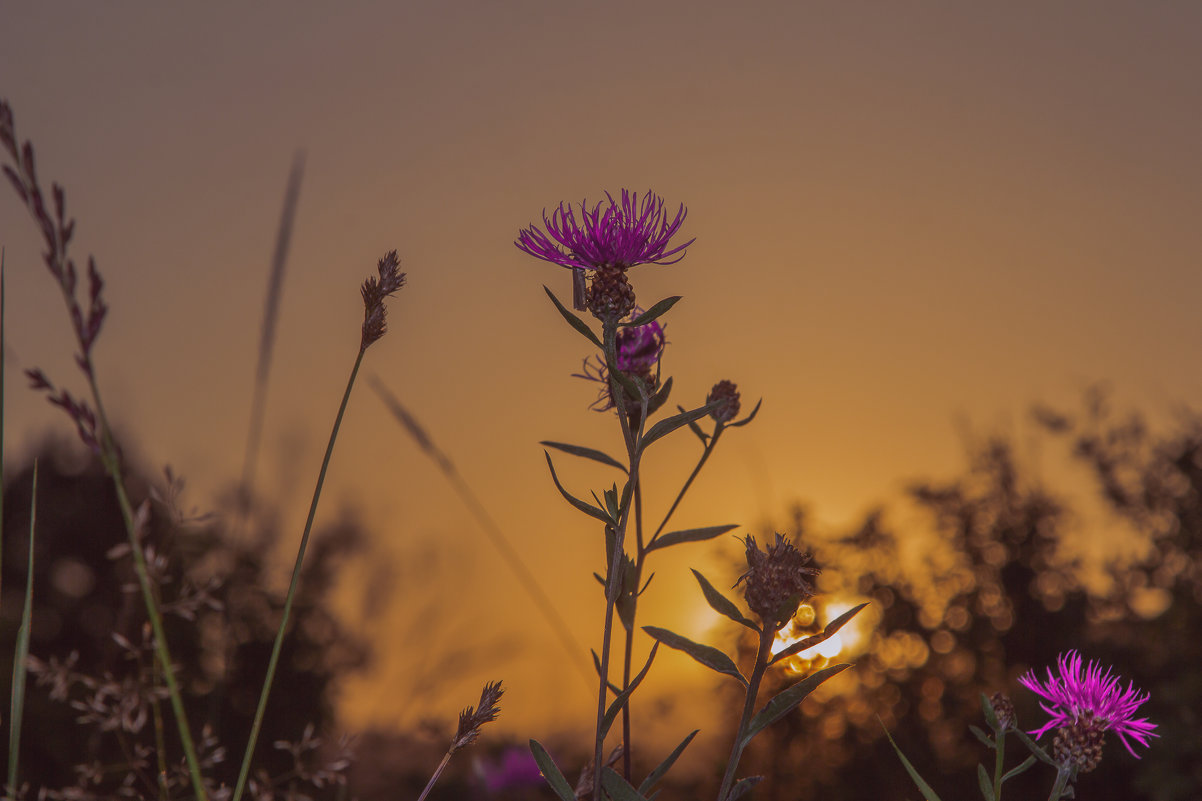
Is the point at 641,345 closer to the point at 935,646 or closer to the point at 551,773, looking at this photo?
the point at 551,773

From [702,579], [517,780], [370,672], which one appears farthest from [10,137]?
[370,672]

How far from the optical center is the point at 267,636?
7.78m

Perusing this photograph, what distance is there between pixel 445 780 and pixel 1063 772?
9477mm

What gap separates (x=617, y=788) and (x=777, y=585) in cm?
32

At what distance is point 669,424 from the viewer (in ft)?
4.51

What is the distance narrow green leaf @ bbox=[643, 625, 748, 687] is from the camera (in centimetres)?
137

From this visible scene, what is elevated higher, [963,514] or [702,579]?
[963,514]

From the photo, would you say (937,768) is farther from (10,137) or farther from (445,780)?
(10,137)

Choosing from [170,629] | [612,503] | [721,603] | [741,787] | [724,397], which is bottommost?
[741,787]

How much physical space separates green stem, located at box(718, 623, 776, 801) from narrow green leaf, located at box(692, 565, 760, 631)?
29 millimetres

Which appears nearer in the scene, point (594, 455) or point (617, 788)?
point (617, 788)

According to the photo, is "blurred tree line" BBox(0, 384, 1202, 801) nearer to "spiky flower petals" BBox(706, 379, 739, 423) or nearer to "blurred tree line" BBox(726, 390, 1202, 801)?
"blurred tree line" BBox(726, 390, 1202, 801)

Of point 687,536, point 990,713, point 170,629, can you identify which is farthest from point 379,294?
point 170,629

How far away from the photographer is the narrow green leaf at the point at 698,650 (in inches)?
53.8
